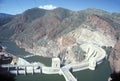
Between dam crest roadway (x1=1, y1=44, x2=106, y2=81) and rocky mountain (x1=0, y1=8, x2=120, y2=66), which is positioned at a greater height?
rocky mountain (x1=0, y1=8, x2=120, y2=66)

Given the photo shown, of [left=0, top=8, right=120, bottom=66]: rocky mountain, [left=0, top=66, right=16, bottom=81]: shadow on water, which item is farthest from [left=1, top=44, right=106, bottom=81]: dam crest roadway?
[left=0, top=8, right=120, bottom=66]: rocky mountain

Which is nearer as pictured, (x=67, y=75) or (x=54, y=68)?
(x=67, y=75)

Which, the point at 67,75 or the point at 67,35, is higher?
the point at 67,35

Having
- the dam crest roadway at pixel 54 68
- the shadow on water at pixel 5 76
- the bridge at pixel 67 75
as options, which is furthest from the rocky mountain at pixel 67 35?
the shadow on water at pixel 5 76

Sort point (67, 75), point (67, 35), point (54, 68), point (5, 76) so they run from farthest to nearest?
A: point (67, 35) < point (54, 68) < point (67, 75) < point (5, 76)

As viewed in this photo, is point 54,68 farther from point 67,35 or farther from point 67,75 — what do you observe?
point 67,35

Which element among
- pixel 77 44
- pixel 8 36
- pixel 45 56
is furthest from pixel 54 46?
pixel 8 36

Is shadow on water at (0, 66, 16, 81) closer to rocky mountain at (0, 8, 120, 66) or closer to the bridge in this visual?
the bridge

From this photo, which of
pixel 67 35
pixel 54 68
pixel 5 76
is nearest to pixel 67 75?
pixel 54 68
